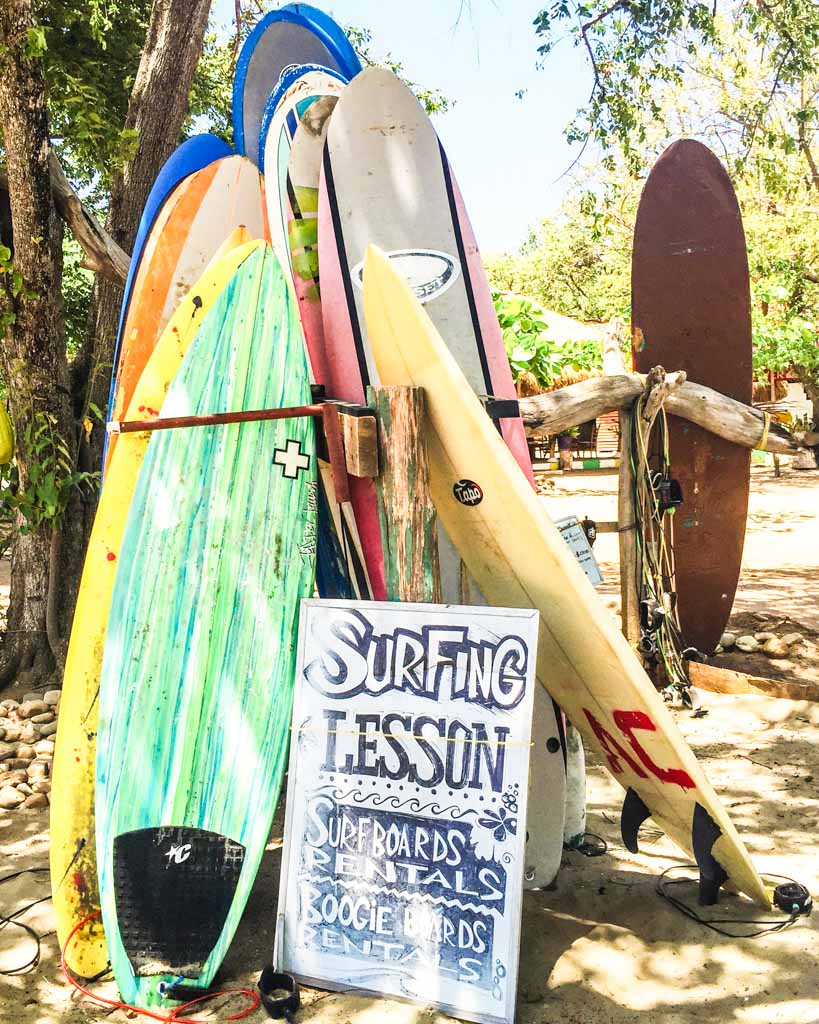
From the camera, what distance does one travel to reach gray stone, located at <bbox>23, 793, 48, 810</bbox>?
3152 millimetres

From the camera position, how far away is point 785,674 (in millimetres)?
4492

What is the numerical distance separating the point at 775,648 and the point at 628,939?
285 cm

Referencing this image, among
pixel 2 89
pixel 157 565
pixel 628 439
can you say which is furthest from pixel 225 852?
pixel 2 89

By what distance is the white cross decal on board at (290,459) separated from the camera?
8.02ft

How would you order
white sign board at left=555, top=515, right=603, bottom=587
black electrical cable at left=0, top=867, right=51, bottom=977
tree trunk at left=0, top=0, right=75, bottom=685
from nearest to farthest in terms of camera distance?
black electrical cable at left=0, top=867, right=51, bottom=977, white sign board at left=555, top=515, right=603, bottom=587, tree trunk at left=0, top=0, right=75, bottom=685

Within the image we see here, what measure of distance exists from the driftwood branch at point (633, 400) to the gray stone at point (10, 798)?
7.68 feet

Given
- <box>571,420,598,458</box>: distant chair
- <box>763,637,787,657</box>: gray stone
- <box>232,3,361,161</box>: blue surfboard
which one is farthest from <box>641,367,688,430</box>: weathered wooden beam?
<box>571,420,598,458</box>: distant chair

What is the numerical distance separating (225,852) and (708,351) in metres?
3.45

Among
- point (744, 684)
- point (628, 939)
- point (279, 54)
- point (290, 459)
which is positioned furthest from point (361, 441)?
point (744, 684)

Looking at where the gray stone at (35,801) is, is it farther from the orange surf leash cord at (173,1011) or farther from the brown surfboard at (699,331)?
the brown surfboard at (699,331)

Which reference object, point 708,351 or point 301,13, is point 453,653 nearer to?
point 301,13

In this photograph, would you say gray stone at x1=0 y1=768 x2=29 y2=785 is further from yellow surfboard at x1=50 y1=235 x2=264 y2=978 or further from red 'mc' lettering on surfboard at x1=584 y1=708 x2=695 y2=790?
red 'mc' lettering on surfboard at x1=584 y1=708 x2=695 y2=790

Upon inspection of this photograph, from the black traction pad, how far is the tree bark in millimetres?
2296

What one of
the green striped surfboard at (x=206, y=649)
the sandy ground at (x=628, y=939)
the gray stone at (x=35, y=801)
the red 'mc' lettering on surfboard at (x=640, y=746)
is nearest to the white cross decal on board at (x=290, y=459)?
the green striped surfboard at (x=206, y=649)
